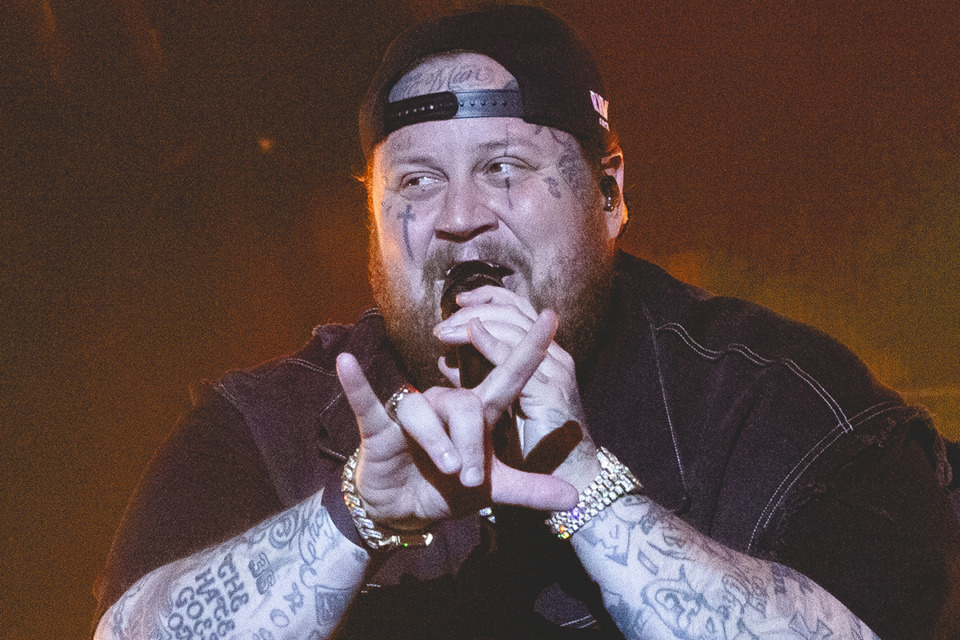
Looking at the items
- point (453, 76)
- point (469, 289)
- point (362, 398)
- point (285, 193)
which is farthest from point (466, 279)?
point (285, 193)

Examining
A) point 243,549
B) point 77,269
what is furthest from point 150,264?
point 243,549

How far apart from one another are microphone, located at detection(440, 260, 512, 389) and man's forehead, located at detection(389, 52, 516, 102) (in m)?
0.42

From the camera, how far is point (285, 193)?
2674mm

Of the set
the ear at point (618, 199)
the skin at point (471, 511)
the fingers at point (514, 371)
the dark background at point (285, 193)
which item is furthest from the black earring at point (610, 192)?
the dark background at point (285, 193)

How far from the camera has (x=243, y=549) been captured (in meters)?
1.12

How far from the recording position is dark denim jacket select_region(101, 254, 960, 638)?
45.9 inches

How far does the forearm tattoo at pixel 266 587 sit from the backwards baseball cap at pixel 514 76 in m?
0.90

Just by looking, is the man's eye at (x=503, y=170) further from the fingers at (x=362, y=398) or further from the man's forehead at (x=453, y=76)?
the fingers at (x=362, y=398)

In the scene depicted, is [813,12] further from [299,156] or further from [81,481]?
[81,481]

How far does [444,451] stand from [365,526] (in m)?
0.26

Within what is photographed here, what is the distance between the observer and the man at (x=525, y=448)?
980mm

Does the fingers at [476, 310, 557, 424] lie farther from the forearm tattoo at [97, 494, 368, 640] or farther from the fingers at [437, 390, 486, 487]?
the forearm tattoo at [97, 494, 368, 640]

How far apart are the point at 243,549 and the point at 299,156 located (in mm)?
1857

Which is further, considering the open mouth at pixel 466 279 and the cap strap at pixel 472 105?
the cap strap at pixel 472 105
